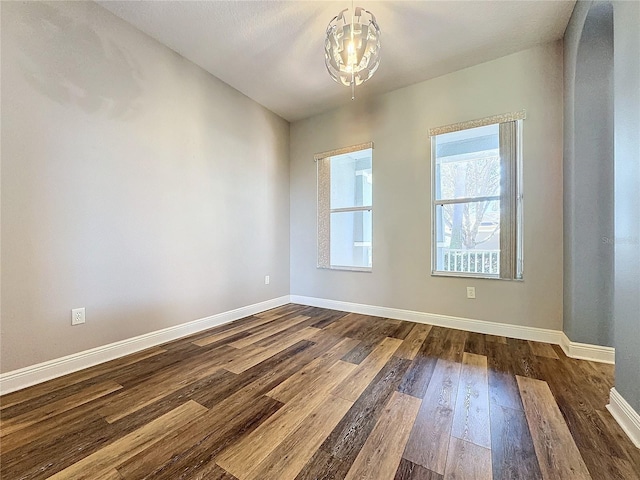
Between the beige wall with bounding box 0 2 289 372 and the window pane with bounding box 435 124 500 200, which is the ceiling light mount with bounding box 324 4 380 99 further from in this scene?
the beige wall with bounding box 0 2 289 372

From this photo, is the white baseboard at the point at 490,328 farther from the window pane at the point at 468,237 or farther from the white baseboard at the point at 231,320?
the window pane at the point at 468,237

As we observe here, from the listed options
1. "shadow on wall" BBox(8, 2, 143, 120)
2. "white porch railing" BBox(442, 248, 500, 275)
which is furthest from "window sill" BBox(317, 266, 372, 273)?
"shadow on wall" BBox(8, 2, 143, 120)

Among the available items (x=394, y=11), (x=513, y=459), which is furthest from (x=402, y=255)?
(x=394, y=11)

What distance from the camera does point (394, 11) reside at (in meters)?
2.06

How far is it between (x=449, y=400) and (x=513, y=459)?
1.46 ft

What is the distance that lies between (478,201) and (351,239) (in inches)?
64.4

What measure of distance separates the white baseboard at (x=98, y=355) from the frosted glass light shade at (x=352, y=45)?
9.09ft

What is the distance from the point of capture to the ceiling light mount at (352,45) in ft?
5.81

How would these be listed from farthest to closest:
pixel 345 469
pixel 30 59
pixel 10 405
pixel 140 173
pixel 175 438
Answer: pixel 140 173
pixel 30 59
pixel 10 405
pixel 175 438
pixel 345 469

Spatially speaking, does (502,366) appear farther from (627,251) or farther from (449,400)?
(627,251)

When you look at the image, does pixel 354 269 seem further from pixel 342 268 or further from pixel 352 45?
pixel 352 45

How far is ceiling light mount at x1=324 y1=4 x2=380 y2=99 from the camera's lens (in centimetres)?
177

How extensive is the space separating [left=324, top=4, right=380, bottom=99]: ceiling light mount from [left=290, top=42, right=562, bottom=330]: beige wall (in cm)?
139

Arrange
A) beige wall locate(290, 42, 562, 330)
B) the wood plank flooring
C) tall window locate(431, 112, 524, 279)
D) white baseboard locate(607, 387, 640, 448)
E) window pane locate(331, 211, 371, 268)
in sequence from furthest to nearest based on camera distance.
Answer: window pane locate(331, 211, 371, 268) < tall window locate(431, 112, 524, 279) < beige wall locate(290, 42, 562, 330) < white baseboard locate(607, 387, 640, 448) < the wood plank flooring
